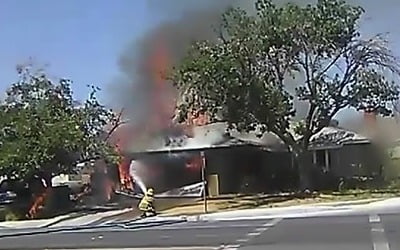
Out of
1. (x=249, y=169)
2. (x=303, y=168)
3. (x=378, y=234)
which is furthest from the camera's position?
(x=249, y=169)

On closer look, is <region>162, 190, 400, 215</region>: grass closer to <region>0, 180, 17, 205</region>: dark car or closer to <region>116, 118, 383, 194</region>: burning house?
<region>116, 118, 383, 194</region>: burning house

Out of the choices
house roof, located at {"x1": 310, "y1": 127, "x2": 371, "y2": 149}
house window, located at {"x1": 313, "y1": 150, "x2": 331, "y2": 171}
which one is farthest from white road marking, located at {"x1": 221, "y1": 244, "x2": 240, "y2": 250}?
house window, located at {"x1": 313, "y1": 150, "x2": 331, "y2": 171}

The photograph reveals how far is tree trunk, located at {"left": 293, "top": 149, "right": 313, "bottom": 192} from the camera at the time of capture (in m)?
39.5

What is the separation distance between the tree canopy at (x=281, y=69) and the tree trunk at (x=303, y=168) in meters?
0.46

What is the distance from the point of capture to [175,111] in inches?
1636

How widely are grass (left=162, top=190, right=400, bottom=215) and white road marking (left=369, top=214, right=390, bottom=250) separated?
9.05 m

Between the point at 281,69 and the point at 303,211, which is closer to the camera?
the point at 303,211

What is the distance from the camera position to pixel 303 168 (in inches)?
1565

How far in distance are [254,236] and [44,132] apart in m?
14.5

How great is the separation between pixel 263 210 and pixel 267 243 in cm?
1415

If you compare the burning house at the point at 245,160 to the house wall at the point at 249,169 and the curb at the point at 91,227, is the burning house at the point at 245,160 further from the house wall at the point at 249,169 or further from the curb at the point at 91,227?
the curb at the point at 91,227

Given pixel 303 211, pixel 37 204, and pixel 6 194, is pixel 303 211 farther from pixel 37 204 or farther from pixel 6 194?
pixel 6 194

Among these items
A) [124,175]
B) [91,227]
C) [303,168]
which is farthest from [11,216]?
[303,168]

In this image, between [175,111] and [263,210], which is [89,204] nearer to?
[175,111]
